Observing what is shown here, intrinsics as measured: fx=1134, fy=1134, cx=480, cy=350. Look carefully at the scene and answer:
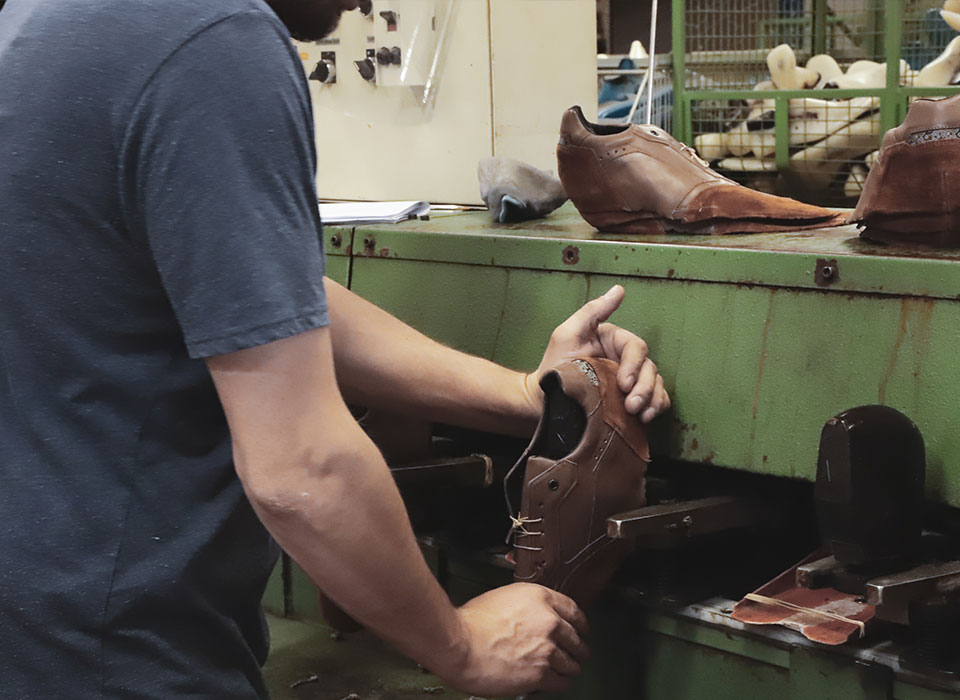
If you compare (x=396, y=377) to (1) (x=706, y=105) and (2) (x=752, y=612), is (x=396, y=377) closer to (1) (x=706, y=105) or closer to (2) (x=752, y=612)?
(2) (x=752, y=612)

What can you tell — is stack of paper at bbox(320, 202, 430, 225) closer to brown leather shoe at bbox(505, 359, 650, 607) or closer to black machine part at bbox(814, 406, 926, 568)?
brown leather shoe at bbox(505, 359, 650, 607)

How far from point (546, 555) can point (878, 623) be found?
1.27 feet

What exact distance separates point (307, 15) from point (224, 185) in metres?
0.25

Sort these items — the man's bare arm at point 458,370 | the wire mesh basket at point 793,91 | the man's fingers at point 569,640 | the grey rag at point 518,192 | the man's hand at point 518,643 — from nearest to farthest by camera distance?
the man's hand at point 518,643 → the man's fingers at point 569,640 → the man's bare arm at point 458,370 → the grey rag at point 518,192 → the wire mesh basket at point 793,91

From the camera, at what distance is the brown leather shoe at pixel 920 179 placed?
4.17 feet

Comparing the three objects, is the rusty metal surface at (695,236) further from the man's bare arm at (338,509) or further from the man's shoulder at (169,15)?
the man's shoulder at (169,15)

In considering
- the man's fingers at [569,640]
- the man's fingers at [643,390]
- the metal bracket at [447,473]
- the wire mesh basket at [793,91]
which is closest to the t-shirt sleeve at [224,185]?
the man's fingers at [569,640]

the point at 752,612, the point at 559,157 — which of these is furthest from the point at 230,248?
the point at 559,157

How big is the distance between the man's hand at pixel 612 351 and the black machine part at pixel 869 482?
26 centimetres

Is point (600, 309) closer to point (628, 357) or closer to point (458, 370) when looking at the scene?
point (628, 357)

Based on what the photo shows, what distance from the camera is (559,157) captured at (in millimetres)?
1650

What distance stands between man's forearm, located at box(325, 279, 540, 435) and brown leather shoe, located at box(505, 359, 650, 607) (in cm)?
11

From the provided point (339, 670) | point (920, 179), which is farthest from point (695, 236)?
point (339, 670)

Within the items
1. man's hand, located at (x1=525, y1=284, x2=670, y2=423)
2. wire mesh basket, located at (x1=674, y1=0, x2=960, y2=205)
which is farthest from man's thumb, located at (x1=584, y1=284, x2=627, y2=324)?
A: wire mesh basket, located at (x1=674, y1=0, x2=960, y2=205)
